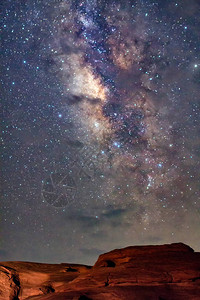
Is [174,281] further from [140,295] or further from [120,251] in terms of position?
[120,251]

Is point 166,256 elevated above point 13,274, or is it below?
above

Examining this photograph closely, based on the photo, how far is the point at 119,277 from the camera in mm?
14000

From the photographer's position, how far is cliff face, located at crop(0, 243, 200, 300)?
42.5 feet

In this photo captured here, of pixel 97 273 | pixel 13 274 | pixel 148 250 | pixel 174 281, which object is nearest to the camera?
pixel 174 281

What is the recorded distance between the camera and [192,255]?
1655 cm

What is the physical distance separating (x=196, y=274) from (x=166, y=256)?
2.55m

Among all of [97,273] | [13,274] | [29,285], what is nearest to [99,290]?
[97,273]

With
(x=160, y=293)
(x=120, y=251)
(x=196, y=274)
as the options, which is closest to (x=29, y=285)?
(x=120, y=251)

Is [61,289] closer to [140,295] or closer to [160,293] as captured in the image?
[140,295]

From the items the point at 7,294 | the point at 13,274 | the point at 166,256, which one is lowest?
the point at 7,294

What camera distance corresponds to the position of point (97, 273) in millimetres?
14945

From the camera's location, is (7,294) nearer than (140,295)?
No

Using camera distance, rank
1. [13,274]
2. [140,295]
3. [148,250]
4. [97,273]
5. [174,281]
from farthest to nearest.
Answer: [148,250] → [13,274] → [97,273] → [174,281] → [140,295]

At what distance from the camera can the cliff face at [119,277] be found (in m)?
13.0
